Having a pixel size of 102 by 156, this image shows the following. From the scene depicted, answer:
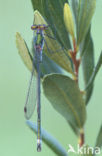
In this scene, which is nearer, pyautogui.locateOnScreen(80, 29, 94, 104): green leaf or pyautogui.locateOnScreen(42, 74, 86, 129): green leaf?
pyautogui.locateOnScreen(42, 74, 86, 129): green leaf

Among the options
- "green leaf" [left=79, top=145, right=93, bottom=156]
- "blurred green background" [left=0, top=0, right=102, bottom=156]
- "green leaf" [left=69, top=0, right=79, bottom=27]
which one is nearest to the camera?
"green leaf" [left=79, top=145, right=93, bottom=156]

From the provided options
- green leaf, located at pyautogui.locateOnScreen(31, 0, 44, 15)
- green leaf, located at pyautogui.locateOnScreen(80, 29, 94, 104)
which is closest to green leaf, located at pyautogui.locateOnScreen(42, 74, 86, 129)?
green leaf, located at pyautogui.locateOnScreen(80, 29, 94, 104)

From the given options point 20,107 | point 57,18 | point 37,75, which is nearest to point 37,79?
point 37,75

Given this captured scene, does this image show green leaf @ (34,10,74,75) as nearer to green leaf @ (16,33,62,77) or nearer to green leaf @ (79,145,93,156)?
green leaf @ (16,33,62,77)

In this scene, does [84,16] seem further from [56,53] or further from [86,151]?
[86,151]

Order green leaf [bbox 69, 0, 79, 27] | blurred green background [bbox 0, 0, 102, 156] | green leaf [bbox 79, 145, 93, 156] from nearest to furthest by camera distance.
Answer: green leaf [bbox 79, 145, 93, 156], green leaf [bbox 69, 0, 79, 27], blurred green background [bbox 0, 0, 102, 156]

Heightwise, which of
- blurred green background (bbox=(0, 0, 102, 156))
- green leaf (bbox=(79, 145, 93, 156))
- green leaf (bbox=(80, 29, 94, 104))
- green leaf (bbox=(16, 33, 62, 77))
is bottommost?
blurred green background (bbox=(0, 0, 102, 156))

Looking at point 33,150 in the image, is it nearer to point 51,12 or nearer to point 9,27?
point 9,27

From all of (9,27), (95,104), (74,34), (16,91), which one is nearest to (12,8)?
(9,27)
